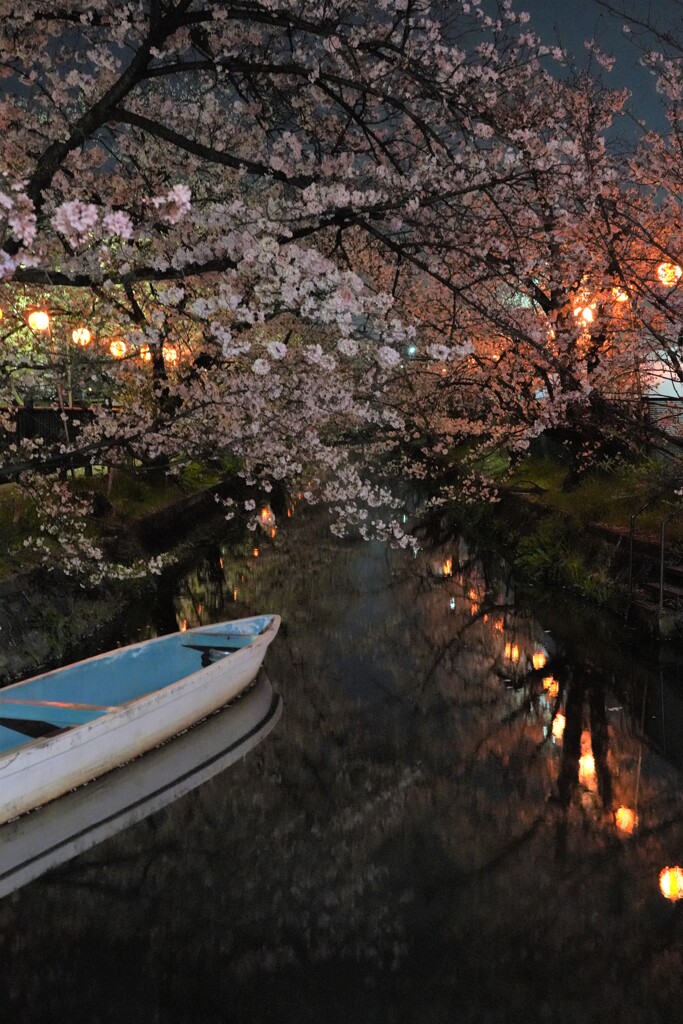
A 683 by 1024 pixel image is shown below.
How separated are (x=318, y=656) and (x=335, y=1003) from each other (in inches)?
342

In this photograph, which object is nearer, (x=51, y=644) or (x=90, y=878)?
(x=90, y=878)

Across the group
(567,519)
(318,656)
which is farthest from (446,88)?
(567,519)

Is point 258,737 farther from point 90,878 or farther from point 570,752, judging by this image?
point 570,752

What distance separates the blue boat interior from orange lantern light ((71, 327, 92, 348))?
28.9ft

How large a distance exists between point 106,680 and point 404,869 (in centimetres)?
525

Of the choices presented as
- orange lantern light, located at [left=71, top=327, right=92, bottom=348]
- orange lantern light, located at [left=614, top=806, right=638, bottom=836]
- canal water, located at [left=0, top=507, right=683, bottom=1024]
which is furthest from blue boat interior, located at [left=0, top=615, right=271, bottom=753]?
orange lantern light, located at [left=71, top=327, right=92, bottom=348]

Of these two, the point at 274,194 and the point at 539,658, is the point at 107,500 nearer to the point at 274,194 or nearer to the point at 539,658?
the point at 274,194

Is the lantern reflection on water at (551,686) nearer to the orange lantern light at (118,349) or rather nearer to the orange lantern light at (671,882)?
the orange lantern light at (671,882)

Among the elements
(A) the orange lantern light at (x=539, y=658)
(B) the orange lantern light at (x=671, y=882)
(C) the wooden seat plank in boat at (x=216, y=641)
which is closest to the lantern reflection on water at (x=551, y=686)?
(A) the orange lantern light at (x=539, y=658)

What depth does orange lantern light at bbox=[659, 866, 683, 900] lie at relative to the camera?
→ 25.8 feet

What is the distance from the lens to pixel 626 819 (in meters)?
9.33

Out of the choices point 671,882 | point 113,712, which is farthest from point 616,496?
point 113,712

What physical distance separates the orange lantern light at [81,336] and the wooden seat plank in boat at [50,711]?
1035 centimetres

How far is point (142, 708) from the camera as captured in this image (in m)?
10.2
